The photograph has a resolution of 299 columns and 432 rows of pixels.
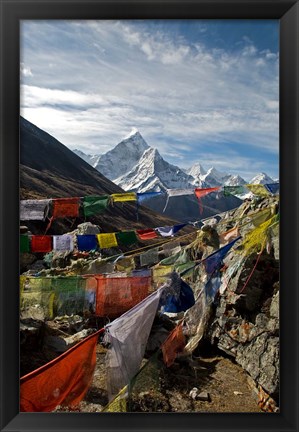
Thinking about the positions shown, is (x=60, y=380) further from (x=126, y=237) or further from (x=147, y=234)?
(x=147, y=234)

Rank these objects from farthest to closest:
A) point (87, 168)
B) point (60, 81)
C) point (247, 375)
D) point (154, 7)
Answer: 1. point (87, 168)
2. point (60, 81)
3. point (247, 375)
4. point (154, 7)

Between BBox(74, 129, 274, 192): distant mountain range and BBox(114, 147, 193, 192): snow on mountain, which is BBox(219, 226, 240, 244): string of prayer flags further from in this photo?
BBox(114, 147, 193, 192): snow on mountain

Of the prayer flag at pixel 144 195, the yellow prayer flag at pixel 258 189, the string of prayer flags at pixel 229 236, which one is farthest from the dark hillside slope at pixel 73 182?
the yellow prayer flag at pixel 258 189

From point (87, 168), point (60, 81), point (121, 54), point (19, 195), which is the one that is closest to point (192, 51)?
point (121, 54)

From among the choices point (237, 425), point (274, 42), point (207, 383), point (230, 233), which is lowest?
point (207, 383)

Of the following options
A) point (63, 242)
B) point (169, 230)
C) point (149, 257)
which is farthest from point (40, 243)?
point (169, 230)

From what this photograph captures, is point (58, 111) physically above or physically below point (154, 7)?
above

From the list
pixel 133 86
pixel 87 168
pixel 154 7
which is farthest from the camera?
pixel 87 168

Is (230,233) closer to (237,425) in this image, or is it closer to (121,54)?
(237,425)
